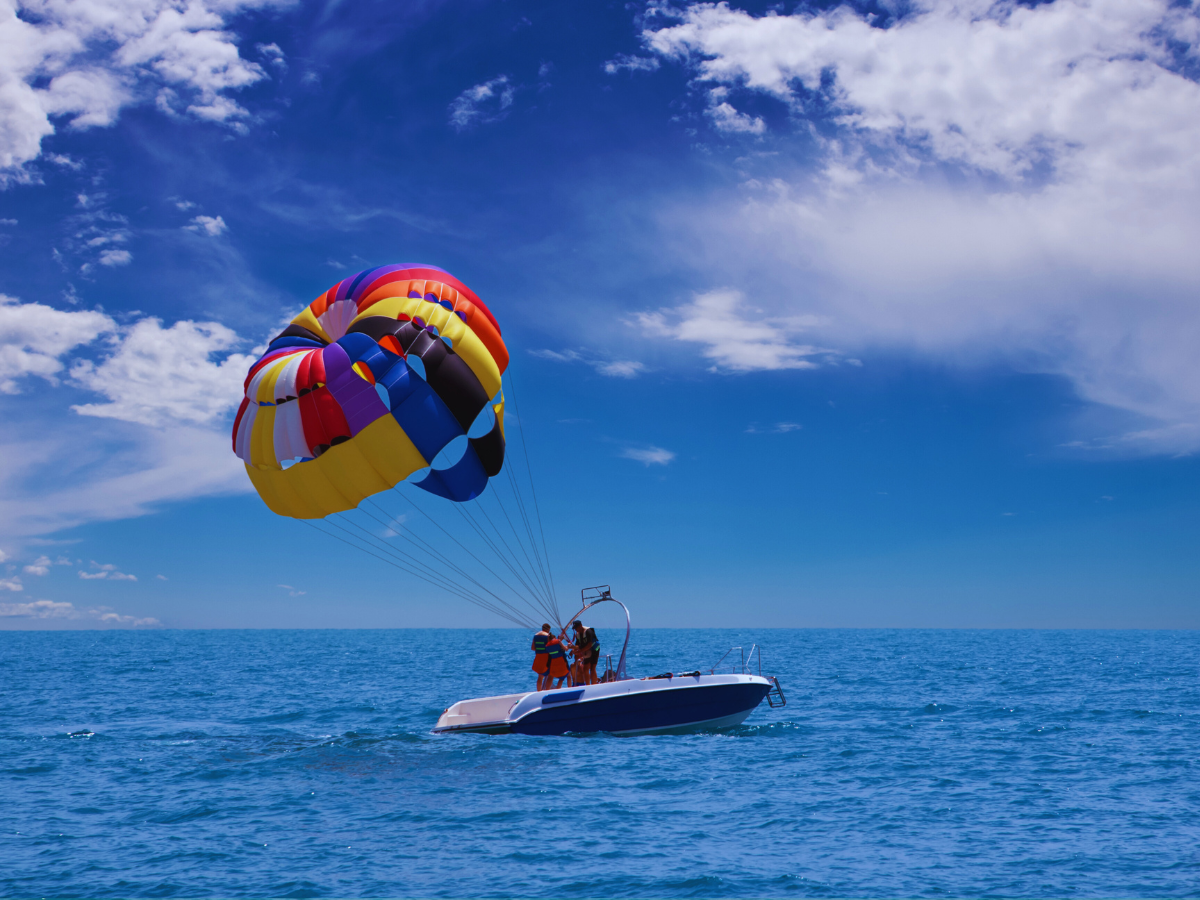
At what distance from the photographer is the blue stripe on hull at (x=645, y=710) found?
60.2ft

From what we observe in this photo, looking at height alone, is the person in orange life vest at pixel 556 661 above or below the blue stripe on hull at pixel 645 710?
above

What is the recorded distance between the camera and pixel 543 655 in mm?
19469

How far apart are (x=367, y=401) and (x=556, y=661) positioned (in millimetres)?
7367

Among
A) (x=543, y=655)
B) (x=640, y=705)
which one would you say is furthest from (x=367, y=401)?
(x=640, y=705)

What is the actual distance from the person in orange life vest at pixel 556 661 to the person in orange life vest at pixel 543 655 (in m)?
0.05

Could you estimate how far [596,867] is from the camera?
11258 millimetres

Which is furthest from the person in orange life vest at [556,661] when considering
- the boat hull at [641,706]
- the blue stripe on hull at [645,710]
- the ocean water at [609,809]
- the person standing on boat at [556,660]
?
the ocean water at [609,809]

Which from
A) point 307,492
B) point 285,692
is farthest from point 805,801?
point 285,692

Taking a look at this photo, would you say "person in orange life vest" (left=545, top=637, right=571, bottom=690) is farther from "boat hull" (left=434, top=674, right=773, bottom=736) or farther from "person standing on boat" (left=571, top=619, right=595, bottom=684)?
"boat hull" (left=434, top=674, right=773, bottom=736)

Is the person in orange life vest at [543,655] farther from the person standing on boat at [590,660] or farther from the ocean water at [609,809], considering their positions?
the ocean water at [609,809]

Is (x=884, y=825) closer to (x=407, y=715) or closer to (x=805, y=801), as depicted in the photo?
(x=805, y=801)

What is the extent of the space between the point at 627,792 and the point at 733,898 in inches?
190

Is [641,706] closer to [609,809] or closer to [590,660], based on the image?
[590,660]

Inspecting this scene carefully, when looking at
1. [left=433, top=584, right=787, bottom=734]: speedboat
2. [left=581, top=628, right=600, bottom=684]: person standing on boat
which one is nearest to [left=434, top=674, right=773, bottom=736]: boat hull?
[left=433, top=584, right=787, bottom=734]: speedboat
